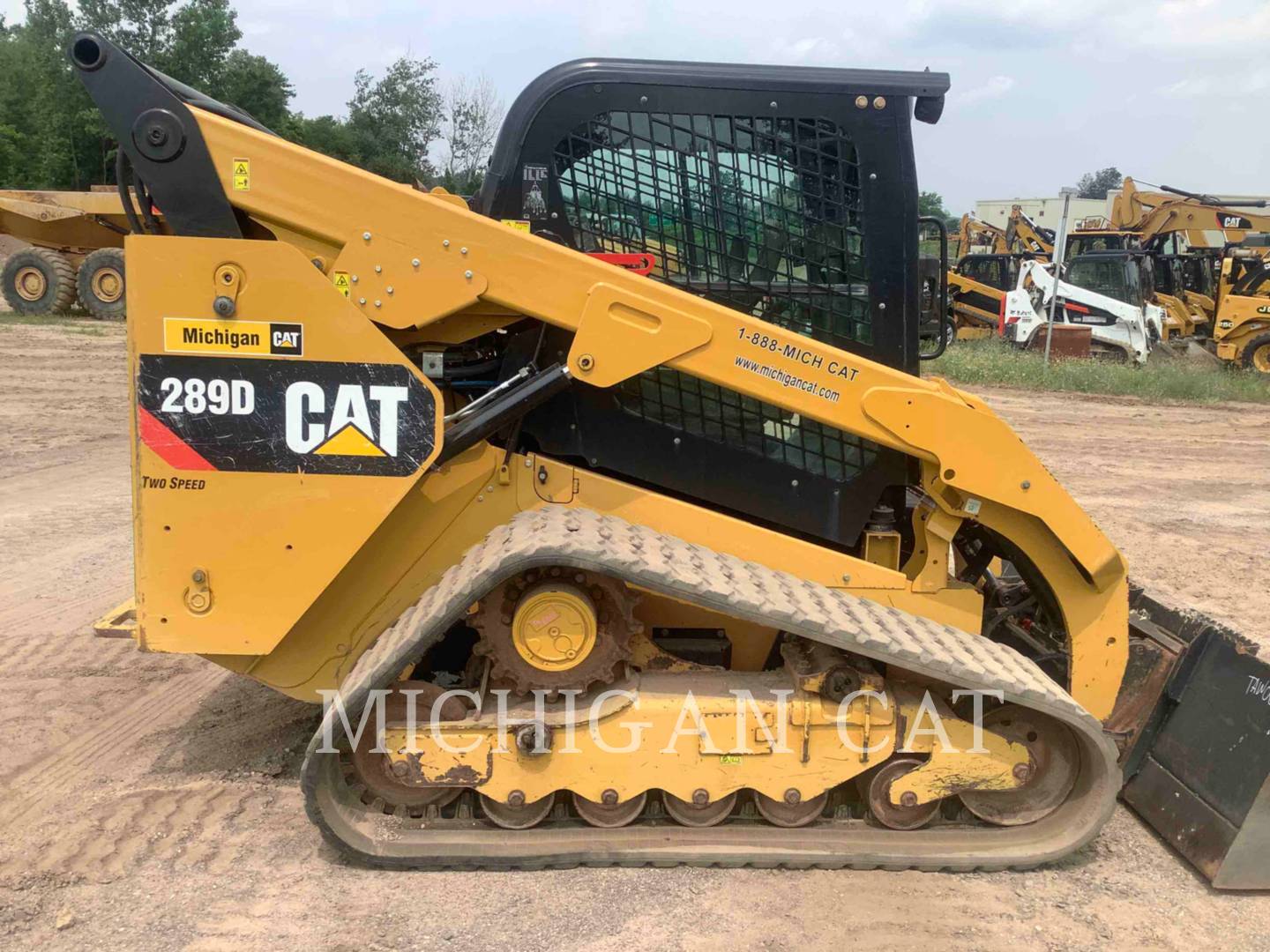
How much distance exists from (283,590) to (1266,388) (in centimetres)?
1795

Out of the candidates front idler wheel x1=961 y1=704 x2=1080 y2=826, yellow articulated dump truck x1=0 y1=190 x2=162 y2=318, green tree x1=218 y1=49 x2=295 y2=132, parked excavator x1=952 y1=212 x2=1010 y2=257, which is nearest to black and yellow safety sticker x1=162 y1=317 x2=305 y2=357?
front idler wheel x1=961 y1=704 x2=1080 y2=826

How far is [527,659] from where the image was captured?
3.32 metres

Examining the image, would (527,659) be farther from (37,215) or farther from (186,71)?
(186,71)

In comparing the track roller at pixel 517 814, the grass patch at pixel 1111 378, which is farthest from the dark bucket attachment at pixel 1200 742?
the grass patch at pixel 1111 378

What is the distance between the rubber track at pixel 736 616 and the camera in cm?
310

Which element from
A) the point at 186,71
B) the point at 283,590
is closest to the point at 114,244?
the point at 283,590

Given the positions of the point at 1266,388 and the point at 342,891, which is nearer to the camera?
the point at 342,891

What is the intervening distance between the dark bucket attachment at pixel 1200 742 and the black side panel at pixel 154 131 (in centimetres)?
365

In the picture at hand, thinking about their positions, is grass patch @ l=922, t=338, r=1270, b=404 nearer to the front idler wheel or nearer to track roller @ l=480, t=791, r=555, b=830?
the front idler wheel

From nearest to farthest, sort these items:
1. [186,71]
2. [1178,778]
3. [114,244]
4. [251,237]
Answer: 1. [251,237]
2. [1178,778]
3. [114,244]
4. [186,71]

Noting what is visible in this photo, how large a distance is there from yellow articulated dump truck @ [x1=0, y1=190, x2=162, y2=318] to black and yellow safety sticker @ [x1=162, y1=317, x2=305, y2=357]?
16933 mm

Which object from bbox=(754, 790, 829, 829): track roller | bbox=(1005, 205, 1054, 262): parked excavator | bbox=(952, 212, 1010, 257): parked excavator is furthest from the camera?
bbox=(952, 212, 1010, 257): parked excavator

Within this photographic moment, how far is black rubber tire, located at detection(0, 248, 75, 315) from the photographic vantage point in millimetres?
18703

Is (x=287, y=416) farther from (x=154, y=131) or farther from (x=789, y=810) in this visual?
(x=789, y=810)
